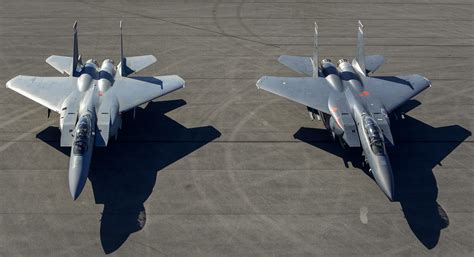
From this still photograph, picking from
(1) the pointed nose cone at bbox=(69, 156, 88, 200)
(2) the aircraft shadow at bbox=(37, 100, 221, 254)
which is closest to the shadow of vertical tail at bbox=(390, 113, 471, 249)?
(2) the aircraft shadow at bbox=(37, 100, 221, 254)

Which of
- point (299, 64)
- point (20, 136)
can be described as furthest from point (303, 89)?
point (20, 136)

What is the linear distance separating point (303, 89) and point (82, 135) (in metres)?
10.9

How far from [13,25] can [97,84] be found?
14.5 meters

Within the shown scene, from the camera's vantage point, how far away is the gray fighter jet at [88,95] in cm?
2089

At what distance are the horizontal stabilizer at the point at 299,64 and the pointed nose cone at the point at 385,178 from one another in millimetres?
8295

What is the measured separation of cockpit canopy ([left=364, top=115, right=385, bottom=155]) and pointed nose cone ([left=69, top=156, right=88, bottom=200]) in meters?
11.7

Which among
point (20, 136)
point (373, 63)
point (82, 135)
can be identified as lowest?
point (20, 136)

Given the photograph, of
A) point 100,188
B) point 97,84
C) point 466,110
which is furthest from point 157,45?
point 466,110

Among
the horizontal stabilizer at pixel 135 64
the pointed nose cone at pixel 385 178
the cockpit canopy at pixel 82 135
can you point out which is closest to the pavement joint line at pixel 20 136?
the cockpit canopy at pixel 82 135

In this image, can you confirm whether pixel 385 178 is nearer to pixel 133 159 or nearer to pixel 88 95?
pixel 133 159

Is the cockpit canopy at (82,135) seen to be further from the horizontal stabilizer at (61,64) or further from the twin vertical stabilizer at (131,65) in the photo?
the horizontal stabilizer at (61,64)

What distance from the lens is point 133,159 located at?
2264 centimetres

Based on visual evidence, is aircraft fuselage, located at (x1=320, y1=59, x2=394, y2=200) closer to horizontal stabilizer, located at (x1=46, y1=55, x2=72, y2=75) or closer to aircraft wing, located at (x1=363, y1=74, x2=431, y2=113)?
aircraft wing, located at (x1=363, y1=74, x2=431, y2=113)

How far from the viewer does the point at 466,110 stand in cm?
2711
